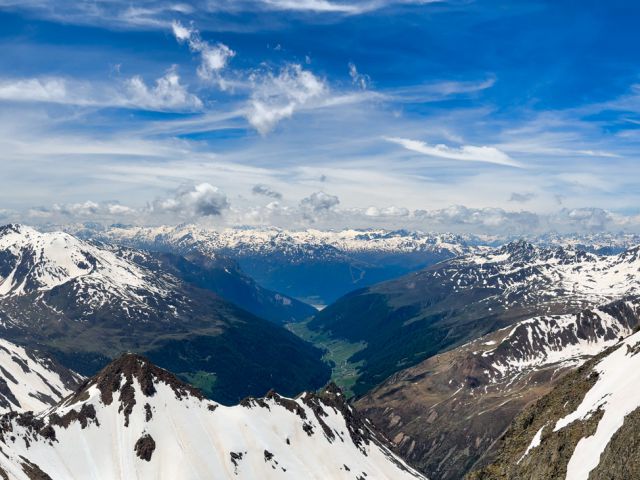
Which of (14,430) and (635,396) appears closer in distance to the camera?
(635,396)

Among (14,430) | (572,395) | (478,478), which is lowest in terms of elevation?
(478,478)

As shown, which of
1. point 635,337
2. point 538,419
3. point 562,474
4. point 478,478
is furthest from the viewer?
point 635,337

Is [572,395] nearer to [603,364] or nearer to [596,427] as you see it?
[603,364]

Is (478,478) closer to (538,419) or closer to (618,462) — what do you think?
(538,419)

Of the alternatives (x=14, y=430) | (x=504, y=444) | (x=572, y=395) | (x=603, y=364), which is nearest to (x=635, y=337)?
(x=603, y=364)

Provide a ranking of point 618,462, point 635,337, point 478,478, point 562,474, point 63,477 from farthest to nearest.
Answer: point 63,477 < point 635,337 < point 478,478 < point 562,474 < point 618,462

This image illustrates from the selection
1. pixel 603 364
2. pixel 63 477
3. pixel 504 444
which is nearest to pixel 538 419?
pixel 504 444

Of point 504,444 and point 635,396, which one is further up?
point 635,396
